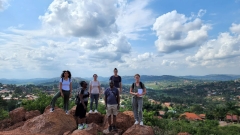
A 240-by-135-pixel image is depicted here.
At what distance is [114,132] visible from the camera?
7133mm

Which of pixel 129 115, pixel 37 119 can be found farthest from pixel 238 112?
pixel 37 119

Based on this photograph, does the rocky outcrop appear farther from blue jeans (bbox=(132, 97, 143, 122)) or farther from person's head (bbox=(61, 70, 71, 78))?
person's head (bbox=(61, 70, 71, 78))

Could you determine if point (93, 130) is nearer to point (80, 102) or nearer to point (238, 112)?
point (80, 102)

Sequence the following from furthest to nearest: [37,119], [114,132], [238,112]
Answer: [238,112] → [37,119] → [114,132]

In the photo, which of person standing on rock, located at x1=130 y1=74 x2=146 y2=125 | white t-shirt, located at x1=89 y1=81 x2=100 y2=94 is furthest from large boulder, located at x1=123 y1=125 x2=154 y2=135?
white t-shirt, located at x1=89 y1=81 x2=100 y2=94

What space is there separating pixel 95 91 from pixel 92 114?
1.19 meters

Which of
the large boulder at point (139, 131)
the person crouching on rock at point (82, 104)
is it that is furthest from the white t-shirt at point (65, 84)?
the large boulder at point (139, 131)

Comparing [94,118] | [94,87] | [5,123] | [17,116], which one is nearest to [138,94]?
[94,87]

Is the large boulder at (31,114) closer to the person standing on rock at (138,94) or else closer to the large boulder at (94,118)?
the large boulder at (94,118)

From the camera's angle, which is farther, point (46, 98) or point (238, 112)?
point (238, 112)

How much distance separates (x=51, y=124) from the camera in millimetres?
7496

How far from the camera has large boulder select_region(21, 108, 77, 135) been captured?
23.9 ft

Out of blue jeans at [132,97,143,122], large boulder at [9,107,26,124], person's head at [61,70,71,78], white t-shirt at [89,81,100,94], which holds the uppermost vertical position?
person's head at [61,70,71,78]

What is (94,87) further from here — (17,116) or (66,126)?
(17,116)
